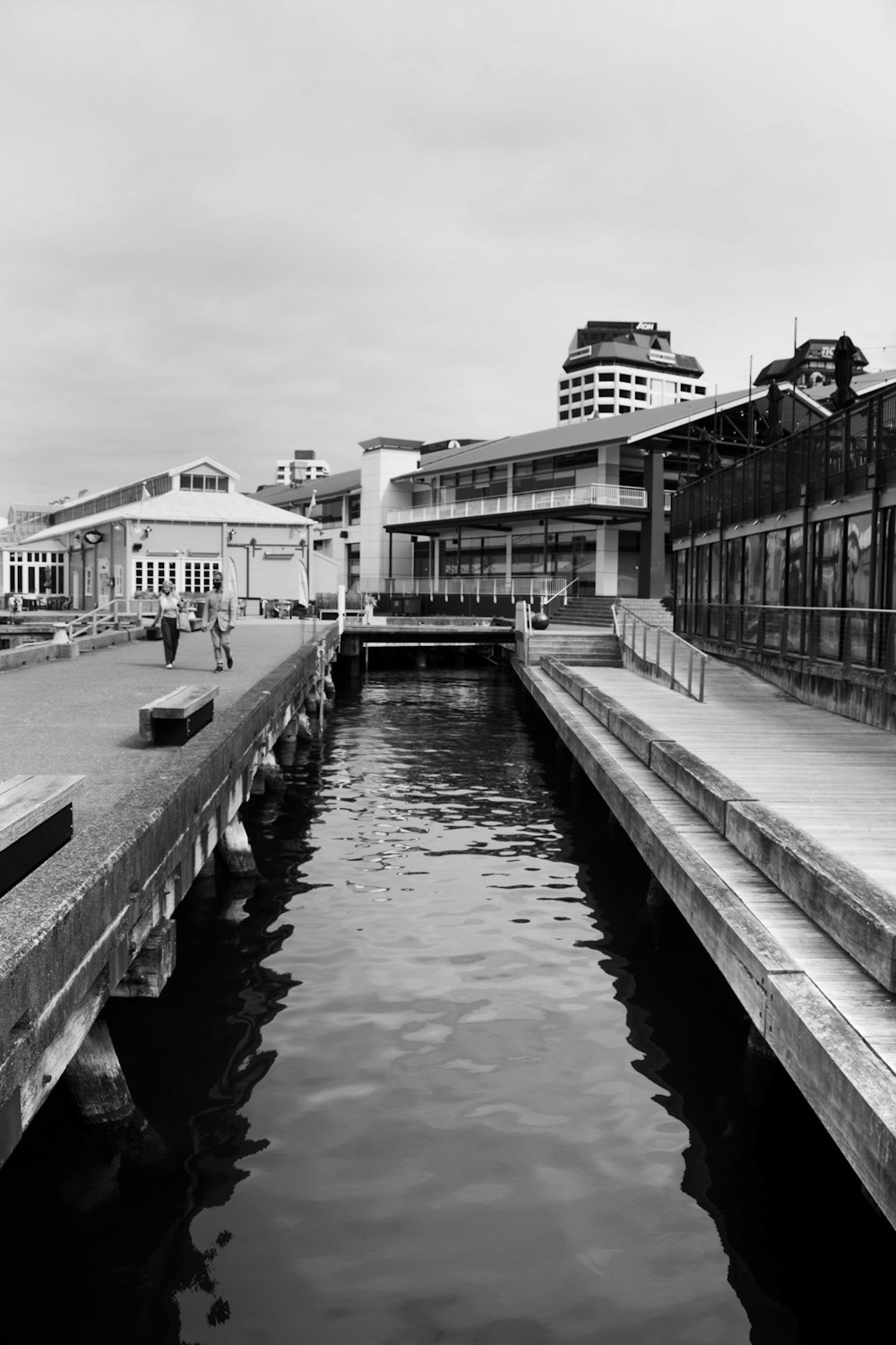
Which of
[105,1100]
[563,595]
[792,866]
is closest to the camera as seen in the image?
[105,1100]

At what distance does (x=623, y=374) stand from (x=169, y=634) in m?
167

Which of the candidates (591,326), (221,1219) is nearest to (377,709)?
(221,1219)

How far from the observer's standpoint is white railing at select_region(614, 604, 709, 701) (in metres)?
19.8

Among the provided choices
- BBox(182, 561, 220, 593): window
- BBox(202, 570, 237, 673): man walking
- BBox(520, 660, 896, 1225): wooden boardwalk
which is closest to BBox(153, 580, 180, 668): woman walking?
BBox(202, 570, 237, 673): man walking

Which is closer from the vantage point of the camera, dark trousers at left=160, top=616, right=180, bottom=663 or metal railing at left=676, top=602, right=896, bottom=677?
metal railing at left=676, top=602, right=896, bottom=677

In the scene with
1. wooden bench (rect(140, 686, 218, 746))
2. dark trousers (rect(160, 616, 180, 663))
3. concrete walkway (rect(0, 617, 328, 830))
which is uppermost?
dark trousers (rect(160, 616, 180, 663))

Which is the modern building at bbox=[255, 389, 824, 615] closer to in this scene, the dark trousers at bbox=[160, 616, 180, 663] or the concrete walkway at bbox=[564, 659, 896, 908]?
the concrete walkway at bbox=[564, 659, 896, 908]

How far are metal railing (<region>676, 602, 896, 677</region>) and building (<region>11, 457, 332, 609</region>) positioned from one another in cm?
1969

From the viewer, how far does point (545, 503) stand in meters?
52.9

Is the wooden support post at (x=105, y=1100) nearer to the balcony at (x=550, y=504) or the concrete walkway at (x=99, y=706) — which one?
the concrete walkway at (x=99, y=706)

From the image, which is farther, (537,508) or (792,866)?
(537,508)

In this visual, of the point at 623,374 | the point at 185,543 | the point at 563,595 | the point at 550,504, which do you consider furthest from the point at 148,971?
the point at 623,374

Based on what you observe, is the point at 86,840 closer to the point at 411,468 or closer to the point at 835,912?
the point at 835,912

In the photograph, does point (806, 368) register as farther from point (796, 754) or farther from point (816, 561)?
point (796, 754)
